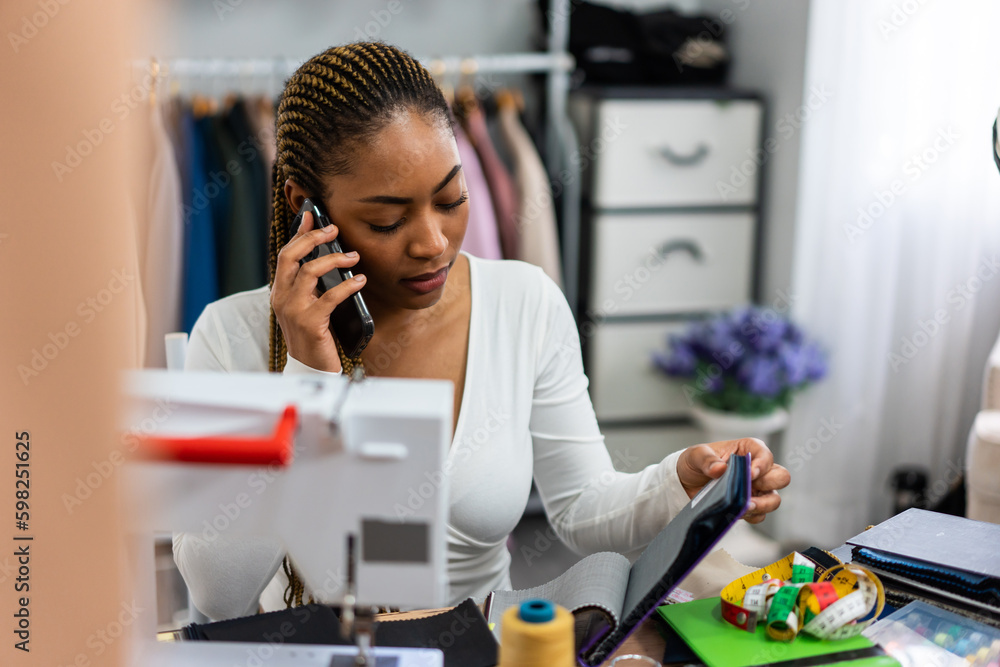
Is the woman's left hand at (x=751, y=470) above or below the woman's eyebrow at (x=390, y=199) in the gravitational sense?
below

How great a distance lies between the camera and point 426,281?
3.59ft

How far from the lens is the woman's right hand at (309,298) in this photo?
Result: 1.00m

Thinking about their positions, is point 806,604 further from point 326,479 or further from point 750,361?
point 750,361

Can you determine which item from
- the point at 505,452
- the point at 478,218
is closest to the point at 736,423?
the point at 478,218

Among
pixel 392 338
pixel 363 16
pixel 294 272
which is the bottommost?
pixel 392 338

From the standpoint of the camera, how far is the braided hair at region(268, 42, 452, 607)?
1.04 metres

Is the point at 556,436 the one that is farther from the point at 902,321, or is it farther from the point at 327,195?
the point at 902,321

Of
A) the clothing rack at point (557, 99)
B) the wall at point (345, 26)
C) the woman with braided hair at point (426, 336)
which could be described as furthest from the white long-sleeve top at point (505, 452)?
the wall at point (345, 26)

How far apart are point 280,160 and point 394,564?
2.12 feet

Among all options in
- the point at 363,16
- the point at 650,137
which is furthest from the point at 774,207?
the point at 363,16

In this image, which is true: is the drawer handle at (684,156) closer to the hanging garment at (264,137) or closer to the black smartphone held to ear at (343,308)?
the hanging garment at (264,137)

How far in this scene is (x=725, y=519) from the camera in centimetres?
78

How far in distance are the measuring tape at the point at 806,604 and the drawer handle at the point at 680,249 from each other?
177 centimetres

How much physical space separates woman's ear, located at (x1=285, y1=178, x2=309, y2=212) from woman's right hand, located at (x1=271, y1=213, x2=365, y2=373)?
0.09 meters
